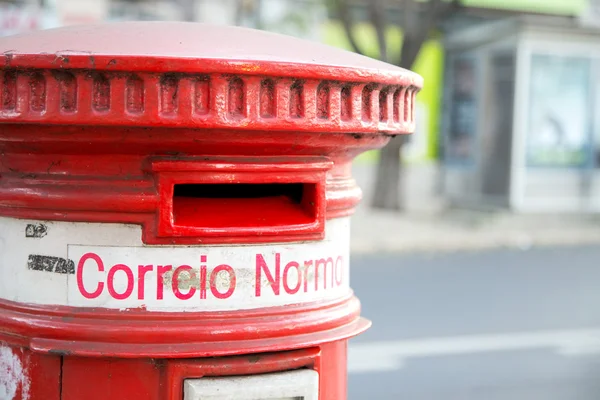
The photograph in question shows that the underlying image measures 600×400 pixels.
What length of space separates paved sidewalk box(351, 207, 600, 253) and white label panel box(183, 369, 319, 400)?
28.8ft

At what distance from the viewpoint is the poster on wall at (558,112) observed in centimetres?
1360

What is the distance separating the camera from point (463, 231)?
39.1ft

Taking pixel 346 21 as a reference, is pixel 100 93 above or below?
below

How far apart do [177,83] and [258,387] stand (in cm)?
53

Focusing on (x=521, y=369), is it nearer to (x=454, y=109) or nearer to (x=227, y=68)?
(x=227, y=68)

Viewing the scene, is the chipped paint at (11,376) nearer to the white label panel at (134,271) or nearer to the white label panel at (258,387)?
the white label panel at (134,271)

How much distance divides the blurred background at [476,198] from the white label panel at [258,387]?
3328mm

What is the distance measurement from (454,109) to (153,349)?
47.9 feet

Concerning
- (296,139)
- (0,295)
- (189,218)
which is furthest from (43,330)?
(296,139)

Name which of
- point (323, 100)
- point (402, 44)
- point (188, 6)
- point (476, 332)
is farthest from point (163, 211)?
point (188, 6)

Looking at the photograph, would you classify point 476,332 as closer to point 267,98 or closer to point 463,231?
point 267,98

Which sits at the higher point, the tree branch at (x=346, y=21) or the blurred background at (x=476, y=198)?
the tree branch at (x=346, y=21)

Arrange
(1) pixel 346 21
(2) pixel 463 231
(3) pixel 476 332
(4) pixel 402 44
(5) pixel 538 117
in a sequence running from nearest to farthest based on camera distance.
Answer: (3) pixel 476 332 < (2) pixel 463 231 < (1) pixel 346 21 < (4) pixel 402 44 < (5) pixel 538 117

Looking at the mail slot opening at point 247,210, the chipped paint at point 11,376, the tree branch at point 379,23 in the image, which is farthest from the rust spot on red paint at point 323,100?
the tree branch at point 379,23
